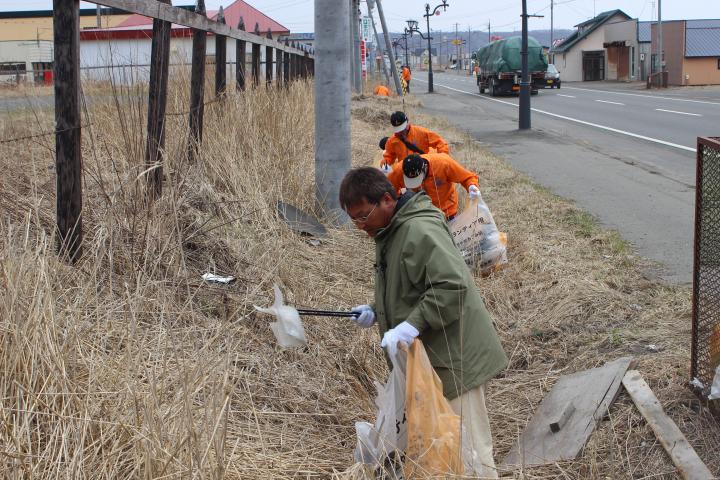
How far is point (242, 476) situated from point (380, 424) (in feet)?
1.68

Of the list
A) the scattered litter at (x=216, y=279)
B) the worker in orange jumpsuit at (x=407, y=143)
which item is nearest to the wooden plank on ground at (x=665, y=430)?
the scattered litter at (x=216, y=279)

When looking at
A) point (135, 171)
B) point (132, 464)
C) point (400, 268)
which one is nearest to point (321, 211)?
point (135, 171)

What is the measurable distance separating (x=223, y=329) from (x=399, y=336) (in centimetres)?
87

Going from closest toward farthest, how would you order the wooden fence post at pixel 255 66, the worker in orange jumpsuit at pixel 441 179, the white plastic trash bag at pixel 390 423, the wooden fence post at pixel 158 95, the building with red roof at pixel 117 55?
the white plastic trash bag at pixel 390 423
the wooden fence post at pixel 158 95
the building with red roof at pixel 117 55
the worker in orange jumpsuit at pixel 441 179
the wooden fence post at pixel 255 66

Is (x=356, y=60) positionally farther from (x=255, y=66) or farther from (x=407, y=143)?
(x=407, y=143)

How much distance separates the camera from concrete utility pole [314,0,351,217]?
7590 mm

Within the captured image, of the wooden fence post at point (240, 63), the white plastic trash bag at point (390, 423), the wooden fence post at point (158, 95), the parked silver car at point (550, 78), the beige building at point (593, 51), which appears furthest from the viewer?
the beige building at point (593, 51)

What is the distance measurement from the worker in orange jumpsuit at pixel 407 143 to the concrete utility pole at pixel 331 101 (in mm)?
603

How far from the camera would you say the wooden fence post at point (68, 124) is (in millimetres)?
4059

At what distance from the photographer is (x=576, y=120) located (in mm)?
23422

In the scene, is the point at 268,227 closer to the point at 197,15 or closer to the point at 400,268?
the point at 197,15

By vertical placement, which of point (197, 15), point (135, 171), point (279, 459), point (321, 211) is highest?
point (197, 15)

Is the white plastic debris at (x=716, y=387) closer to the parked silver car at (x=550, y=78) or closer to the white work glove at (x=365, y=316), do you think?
the white work glove at (x=365, y=316)

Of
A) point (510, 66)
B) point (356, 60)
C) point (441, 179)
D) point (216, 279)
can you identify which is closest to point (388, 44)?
point (510, 66)
